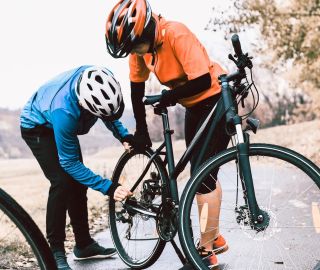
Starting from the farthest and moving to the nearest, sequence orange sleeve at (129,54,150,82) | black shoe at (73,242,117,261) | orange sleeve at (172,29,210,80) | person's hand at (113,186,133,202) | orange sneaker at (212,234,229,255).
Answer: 1. black shoe at (73,242,117,261)
2. orange sleeve at (129,54,150,82)
3. orange sneaker at (212,234,229,255)
4. person's hand at (113,186,133,202)
5. orange sleeve at (172,29,210,80)

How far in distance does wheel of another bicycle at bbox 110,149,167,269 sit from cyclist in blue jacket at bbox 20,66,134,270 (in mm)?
232

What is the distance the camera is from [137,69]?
15.6 feet

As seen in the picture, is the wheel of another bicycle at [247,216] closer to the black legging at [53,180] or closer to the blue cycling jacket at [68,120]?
the blue cycling jacket at [68,120]

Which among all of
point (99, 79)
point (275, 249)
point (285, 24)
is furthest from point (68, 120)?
point (285, 24)

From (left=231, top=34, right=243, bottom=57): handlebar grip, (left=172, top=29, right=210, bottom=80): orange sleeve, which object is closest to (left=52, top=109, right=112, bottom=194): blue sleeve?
(left=172, top=29, right=210, bottom=80): orange sleeve

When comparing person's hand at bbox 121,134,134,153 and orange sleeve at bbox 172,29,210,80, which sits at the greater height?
orange sleeve at bbox 172,29,210,80

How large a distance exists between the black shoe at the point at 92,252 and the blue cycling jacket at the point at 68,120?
44.9 inches

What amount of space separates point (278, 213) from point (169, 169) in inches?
33.6

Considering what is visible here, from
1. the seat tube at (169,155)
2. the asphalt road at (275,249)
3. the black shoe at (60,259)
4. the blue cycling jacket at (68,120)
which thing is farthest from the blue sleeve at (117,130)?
the black shoe at (60,259)

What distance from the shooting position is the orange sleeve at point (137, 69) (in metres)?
4.69

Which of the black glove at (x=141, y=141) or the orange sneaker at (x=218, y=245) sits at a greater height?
the black glove at (x=141, y=141)

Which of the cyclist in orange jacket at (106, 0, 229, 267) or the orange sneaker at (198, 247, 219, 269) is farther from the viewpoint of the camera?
the orange sneaker at (198, 247, 219, 269)

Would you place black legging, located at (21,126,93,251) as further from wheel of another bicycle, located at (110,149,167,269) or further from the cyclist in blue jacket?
wheel of another bicycle, located at (110,149,167,269)

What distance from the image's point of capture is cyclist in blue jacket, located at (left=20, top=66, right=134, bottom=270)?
4.30 meters
